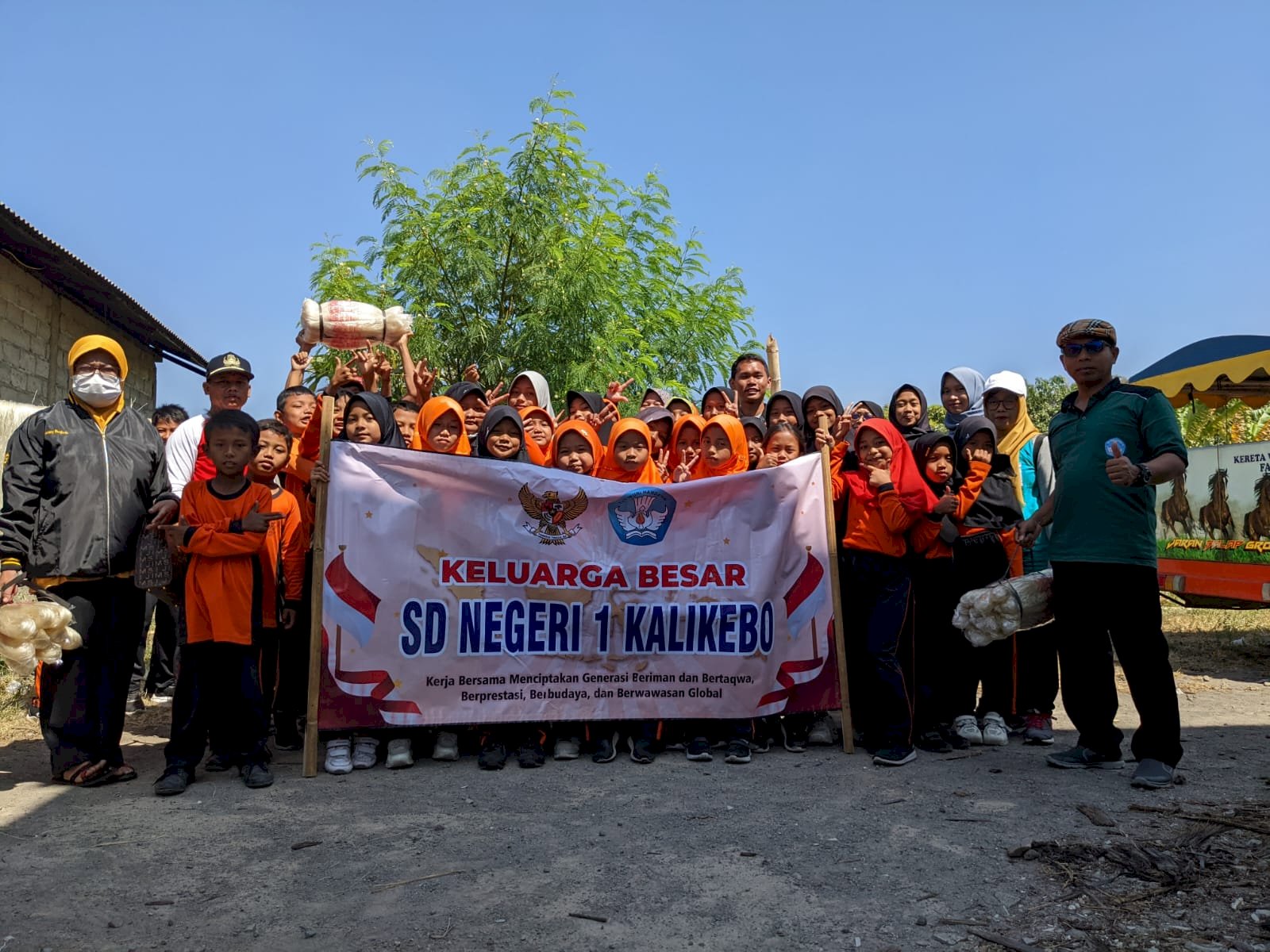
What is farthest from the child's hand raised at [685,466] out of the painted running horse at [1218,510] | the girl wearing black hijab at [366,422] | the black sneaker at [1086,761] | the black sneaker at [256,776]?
the painted running horse at [1218,510]

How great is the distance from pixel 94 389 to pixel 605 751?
3134 mm

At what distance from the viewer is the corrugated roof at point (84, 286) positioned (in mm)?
11852

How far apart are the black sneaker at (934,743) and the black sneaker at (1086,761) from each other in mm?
595

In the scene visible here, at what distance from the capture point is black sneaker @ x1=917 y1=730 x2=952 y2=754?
204 inches

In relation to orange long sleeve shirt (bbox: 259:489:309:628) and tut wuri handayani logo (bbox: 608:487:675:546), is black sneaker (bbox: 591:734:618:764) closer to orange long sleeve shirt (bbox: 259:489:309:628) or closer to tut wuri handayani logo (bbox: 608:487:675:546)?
tut wuri handayani logo (bbox: 608:487:675:546)

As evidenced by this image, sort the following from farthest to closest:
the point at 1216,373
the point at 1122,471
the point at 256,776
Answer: the point at 1216,373 → the point at 256,776 → the point at 1122,471

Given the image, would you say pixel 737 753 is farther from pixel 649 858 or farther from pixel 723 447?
pixel 723 447

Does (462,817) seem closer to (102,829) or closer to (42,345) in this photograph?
(102,829)

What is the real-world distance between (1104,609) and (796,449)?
1.95 m

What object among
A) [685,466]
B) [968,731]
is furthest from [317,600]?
[968,731]

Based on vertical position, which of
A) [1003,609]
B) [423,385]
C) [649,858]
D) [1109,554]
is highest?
[423,385]

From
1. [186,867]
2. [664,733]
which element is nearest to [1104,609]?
[664,733]

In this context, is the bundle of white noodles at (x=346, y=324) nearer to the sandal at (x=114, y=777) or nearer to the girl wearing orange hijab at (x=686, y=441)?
the girl wearing orange hijab at (x=686, y=441)

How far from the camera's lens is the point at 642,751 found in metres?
4.95
